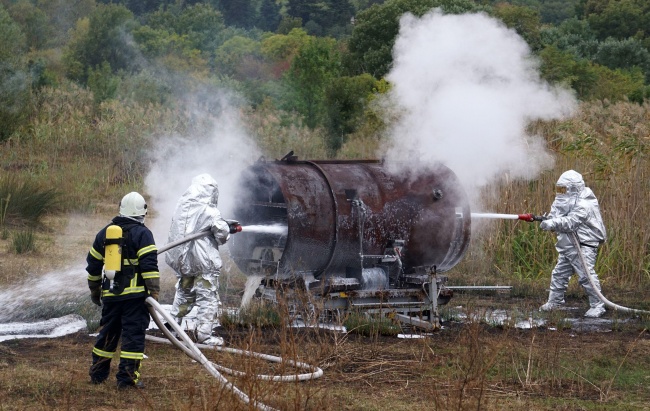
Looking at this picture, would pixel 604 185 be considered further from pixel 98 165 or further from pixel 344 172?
pixel 98 165

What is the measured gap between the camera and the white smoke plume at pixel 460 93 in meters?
10.1

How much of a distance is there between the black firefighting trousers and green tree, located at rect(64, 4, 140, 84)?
24616 mm

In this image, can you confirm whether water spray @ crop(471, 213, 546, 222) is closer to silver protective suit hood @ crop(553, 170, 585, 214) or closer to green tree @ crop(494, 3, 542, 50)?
silver protective suit hood @ crop(553, 170, 585, 214)

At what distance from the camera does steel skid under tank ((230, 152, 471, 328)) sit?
29.4 feet

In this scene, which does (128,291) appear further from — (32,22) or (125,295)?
(32,22)

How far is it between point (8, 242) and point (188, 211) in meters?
5.58

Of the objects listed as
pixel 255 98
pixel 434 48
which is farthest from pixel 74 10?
pixel 434 48

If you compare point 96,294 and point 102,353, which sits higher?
point 96,294

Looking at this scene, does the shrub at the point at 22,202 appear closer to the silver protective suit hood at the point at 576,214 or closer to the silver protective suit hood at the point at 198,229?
the silver protective suit hood at the point at 198,229

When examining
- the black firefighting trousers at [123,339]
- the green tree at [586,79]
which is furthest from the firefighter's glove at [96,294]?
the green tree at [586,79]

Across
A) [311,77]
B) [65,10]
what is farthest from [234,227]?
[65,10]

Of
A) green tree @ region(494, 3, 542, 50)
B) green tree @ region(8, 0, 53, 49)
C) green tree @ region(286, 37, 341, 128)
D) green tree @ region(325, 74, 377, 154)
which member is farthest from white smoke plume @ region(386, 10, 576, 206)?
green tree @ region(8, 0, 53, 49)

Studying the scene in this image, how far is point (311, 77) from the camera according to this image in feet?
76.9

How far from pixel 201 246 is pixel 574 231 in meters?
4.45
